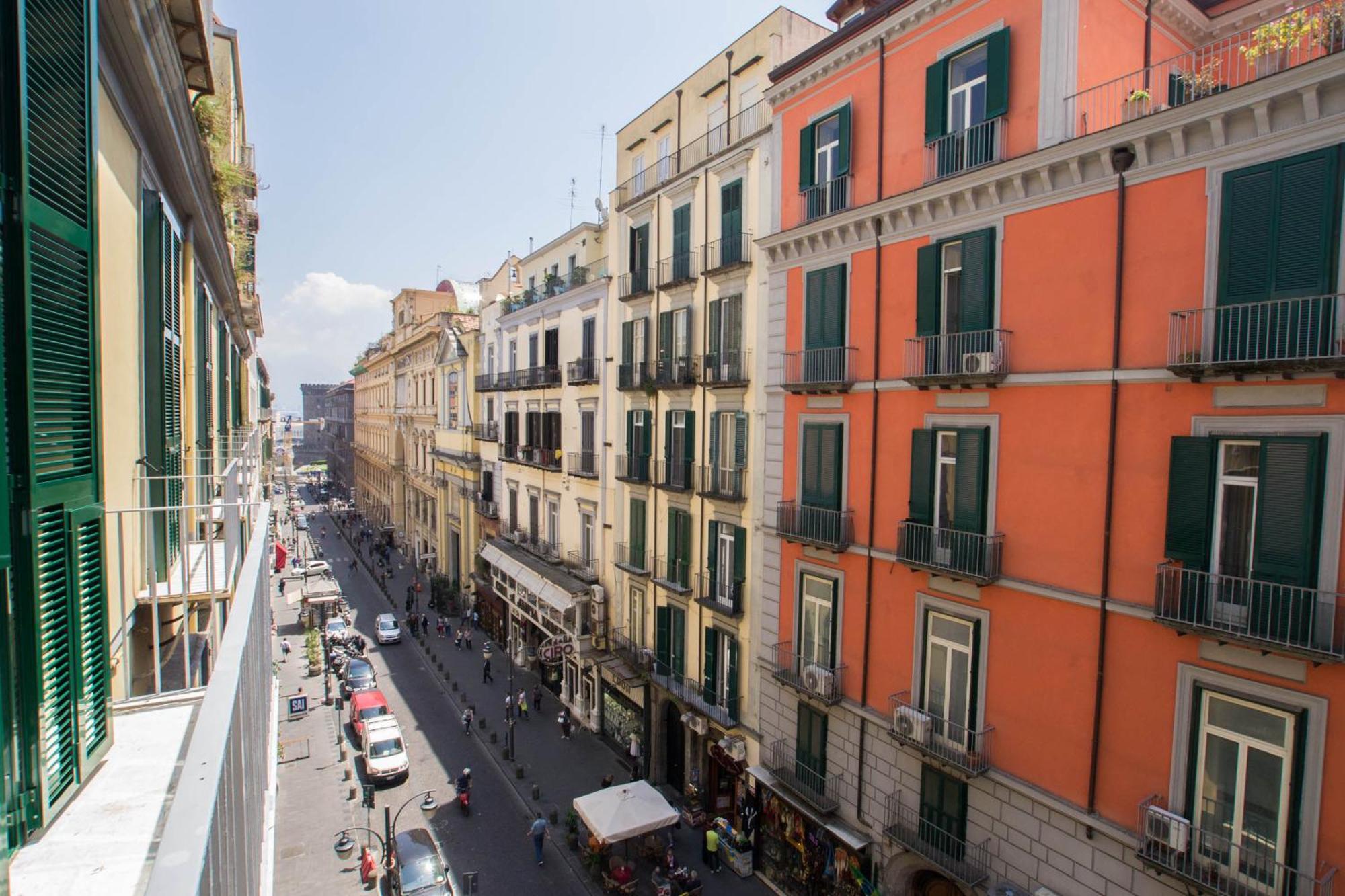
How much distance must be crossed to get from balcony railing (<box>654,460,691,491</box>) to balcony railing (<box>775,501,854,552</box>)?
13.0 feet

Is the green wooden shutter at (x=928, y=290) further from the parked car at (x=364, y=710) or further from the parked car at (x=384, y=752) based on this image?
the parked car at (x=364, y=710)

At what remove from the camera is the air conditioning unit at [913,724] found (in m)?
13.5

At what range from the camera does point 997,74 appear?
40.8ft

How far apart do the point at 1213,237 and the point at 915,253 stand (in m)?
4.95

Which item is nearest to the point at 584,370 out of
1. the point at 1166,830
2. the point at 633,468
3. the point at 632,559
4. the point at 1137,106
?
the point at 633,468

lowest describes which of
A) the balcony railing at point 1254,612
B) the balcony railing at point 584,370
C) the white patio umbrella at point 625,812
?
the white patio umbrella at point 625,812

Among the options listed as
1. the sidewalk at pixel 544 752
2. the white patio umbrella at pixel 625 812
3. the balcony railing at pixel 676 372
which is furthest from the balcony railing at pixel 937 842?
the balcony railing at pixel 676 372

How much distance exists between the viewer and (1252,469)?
9656 millimetres

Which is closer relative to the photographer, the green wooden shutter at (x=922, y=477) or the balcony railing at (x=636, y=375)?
the green wooden shutter at (x=922, y=477)

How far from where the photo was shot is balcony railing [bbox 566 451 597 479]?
85.4ft

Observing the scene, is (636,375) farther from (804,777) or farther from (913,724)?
(913,724)

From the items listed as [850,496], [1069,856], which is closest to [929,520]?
[850,496]

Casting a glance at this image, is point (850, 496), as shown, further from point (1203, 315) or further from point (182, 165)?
point (182, 165)

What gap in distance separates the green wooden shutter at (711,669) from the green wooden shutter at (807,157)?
38.6ft
